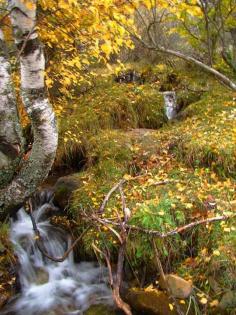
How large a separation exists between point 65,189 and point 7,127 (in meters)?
2.04

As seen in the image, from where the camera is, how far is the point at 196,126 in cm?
726

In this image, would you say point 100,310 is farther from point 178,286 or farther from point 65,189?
point 65,189

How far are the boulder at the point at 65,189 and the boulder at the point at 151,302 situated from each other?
7.04 feet

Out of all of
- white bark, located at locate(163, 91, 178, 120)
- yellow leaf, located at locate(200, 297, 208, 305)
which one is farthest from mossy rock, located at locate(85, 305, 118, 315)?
white bark, located at locate(163, 91, 178, 120)

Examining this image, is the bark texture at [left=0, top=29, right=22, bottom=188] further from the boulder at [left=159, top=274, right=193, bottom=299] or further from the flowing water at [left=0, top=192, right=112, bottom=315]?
the boulder at [left=159, top=274, right=193, bottom=299]

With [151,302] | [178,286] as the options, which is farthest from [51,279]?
[178,286]

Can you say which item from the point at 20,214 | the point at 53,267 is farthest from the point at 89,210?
the point at 20,214

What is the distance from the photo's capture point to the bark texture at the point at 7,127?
4.42 m

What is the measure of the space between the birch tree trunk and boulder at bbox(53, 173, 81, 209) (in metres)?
1.53

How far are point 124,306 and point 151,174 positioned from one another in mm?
2517

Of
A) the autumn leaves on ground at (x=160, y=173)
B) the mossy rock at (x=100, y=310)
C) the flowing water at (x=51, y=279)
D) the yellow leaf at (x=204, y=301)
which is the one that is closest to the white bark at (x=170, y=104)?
the autumn leaves on ground at (x=160, y=173)

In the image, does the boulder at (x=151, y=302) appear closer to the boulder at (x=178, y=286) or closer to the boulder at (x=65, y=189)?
the boulder at (x=178, y=286)

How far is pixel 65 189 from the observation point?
628cm

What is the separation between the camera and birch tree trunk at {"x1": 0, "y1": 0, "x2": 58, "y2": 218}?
3.94m
